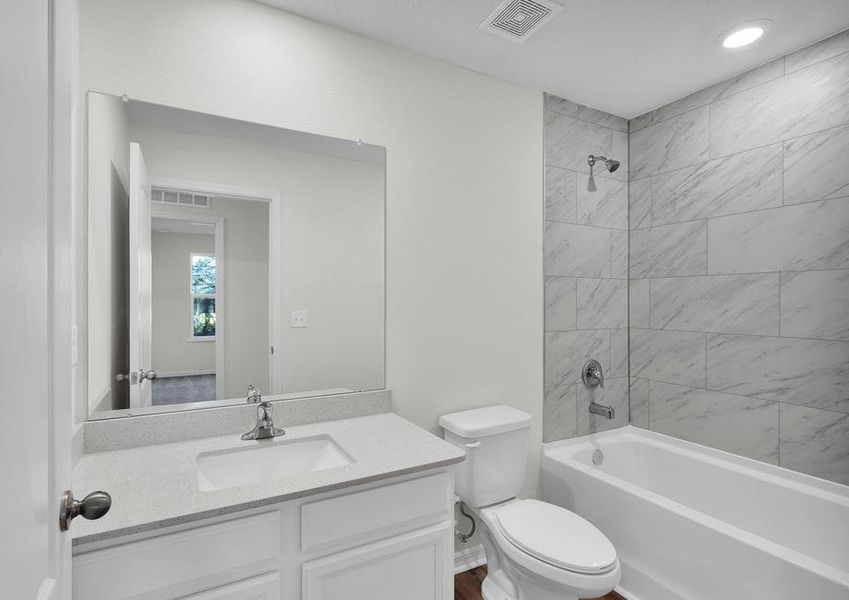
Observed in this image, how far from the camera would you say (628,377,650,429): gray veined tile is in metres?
2.69

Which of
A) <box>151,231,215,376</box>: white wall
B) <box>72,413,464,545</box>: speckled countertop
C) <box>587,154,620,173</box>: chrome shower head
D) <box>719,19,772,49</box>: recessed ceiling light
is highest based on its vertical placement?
<box>719,19,772,49</box>: recessed ceiling light

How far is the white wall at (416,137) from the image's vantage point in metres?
Answer: 1.55

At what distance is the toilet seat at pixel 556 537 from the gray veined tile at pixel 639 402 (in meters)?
1.12

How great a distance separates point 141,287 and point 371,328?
856 mm

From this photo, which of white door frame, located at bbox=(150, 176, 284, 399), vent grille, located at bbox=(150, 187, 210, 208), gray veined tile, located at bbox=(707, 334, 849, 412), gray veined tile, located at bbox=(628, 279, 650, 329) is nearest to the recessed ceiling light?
gray veined tile, located at bbox=(628, 279, 650, 329)

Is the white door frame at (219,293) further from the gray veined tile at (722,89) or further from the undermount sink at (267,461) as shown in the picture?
the gray veined tile at (722,89)

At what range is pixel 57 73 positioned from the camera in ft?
2.25

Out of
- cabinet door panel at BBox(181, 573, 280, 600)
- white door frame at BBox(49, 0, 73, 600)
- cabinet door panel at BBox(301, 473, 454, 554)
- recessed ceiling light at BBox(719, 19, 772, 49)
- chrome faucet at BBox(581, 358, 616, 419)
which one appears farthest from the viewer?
chrome faucet at BBox(581, 358, 616, 419)

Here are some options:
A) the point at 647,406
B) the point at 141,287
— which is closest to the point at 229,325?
the point at 141,287

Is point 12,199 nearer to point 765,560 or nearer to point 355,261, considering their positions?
point 355,261

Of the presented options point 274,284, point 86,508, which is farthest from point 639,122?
point 86,508

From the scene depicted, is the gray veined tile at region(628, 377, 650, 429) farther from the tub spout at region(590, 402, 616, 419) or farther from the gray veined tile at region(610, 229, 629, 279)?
the gray veined tile at region(610, 229, 629, 279)

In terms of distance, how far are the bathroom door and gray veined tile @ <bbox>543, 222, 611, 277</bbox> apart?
214 centimetres

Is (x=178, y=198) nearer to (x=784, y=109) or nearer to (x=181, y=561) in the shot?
(x=181, y=561)
